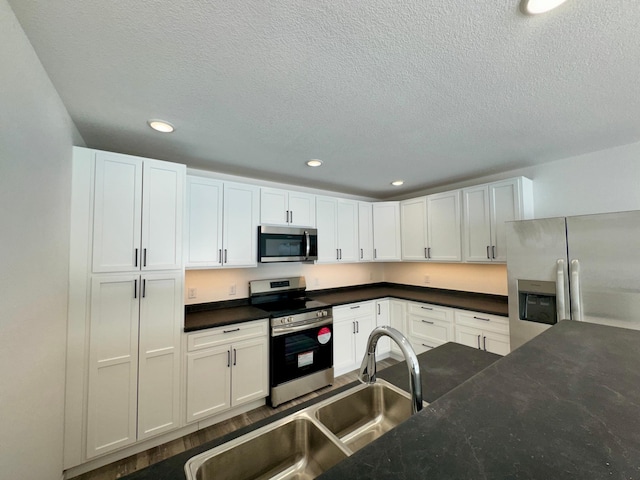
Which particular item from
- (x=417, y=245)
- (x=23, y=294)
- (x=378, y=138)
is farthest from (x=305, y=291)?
(x=23, y=294)

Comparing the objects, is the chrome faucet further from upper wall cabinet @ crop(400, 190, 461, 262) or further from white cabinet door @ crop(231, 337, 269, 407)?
upper wall cabinet @ crop(400, 190, 461, 262)

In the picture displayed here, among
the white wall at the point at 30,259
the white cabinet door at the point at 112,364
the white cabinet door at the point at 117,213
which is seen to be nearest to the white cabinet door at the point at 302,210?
the white cabinet door at the point at 117,213

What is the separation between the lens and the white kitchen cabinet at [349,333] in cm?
310

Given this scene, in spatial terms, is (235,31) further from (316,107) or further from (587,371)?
(587,371)

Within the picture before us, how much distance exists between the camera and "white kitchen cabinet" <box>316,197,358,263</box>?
11.1 feet

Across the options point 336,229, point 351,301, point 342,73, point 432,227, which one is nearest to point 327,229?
point 336,229

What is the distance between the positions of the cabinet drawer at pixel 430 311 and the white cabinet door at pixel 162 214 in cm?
279

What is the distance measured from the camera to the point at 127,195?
77.0 inches

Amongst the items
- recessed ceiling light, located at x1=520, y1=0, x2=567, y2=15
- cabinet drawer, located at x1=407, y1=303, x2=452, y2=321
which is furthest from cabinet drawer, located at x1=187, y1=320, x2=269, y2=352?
recessed ceiling light, located at x1=520, y1=0, x2=567, y2=15

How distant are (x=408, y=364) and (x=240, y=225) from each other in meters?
2.31

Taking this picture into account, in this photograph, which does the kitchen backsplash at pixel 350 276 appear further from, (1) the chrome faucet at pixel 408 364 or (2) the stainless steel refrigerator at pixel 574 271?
(1) the chrome faucet at pixel 408 364

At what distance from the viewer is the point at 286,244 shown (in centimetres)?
301

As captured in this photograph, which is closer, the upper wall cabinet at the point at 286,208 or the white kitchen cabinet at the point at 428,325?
the upper wall cabinet at the point at 286,208

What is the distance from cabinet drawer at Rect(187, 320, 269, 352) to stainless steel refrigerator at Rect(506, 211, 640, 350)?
2.40 m
